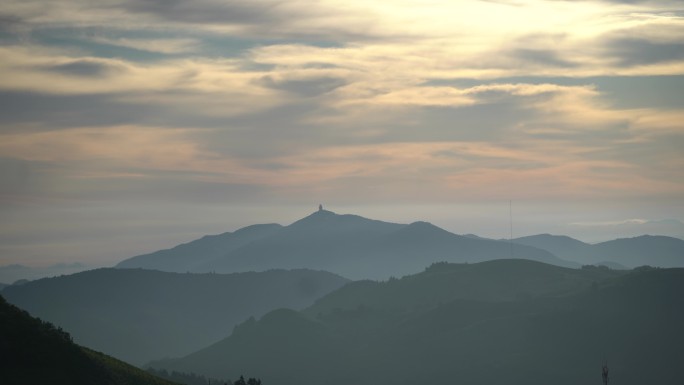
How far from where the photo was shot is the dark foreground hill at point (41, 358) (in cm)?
11094

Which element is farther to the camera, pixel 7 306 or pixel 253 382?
pixel 253 382

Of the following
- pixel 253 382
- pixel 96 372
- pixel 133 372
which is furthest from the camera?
pixel 253 382

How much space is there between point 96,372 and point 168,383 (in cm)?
1864

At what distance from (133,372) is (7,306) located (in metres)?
22.0

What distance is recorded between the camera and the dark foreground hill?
11094cm

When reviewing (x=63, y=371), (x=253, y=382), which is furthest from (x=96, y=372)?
(x=253, y=382)

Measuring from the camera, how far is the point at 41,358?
376 ft

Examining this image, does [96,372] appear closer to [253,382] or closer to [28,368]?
[28,368]

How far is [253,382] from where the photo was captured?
514 feet

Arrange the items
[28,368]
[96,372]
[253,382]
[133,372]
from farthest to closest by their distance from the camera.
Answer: [253,382]
[133,372]
[96,372]
[28,368]

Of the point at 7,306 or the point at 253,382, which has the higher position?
the point at 7,306

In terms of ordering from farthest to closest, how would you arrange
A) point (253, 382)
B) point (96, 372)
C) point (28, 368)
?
point (253, 382), point (96, 372), point (28, 368)

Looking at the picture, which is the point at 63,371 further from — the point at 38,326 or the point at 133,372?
the point at 133,372

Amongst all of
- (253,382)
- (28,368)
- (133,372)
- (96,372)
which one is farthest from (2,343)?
(253,382)
